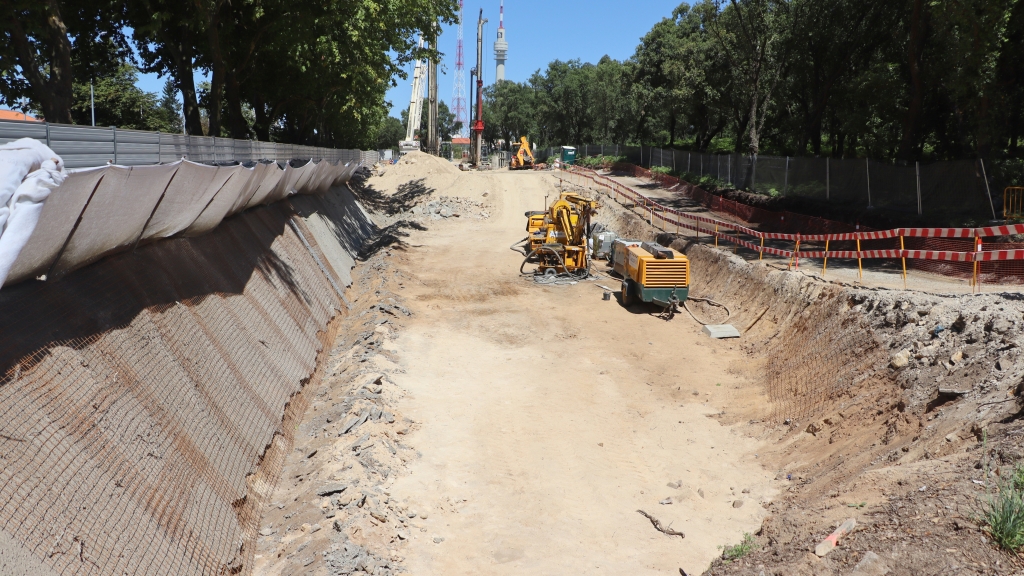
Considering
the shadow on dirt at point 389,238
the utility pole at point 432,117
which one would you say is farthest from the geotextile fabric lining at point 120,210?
the utility pole at point 432,117

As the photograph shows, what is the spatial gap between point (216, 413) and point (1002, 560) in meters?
8.18

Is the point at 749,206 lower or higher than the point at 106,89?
lower

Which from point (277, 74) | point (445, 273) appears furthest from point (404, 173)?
point (445, 273)

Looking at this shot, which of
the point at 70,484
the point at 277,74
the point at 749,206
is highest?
the point at 277,74

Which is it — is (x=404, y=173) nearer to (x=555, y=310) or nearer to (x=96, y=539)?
(x=555, y=310)

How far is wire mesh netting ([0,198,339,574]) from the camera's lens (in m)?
5.49

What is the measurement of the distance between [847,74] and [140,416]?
111ft

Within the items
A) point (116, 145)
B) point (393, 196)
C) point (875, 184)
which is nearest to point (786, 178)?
point (875, 184)

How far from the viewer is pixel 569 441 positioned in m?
11.0

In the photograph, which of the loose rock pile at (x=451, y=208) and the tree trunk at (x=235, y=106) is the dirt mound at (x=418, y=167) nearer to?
the loose rock pile at (x=451, y=208)

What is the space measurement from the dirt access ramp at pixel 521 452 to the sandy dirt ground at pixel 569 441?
3cm

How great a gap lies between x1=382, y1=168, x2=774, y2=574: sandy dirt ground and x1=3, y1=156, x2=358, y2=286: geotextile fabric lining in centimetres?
470

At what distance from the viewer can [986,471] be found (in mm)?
6082

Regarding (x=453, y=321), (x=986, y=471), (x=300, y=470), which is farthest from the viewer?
(x=453, y=321)
